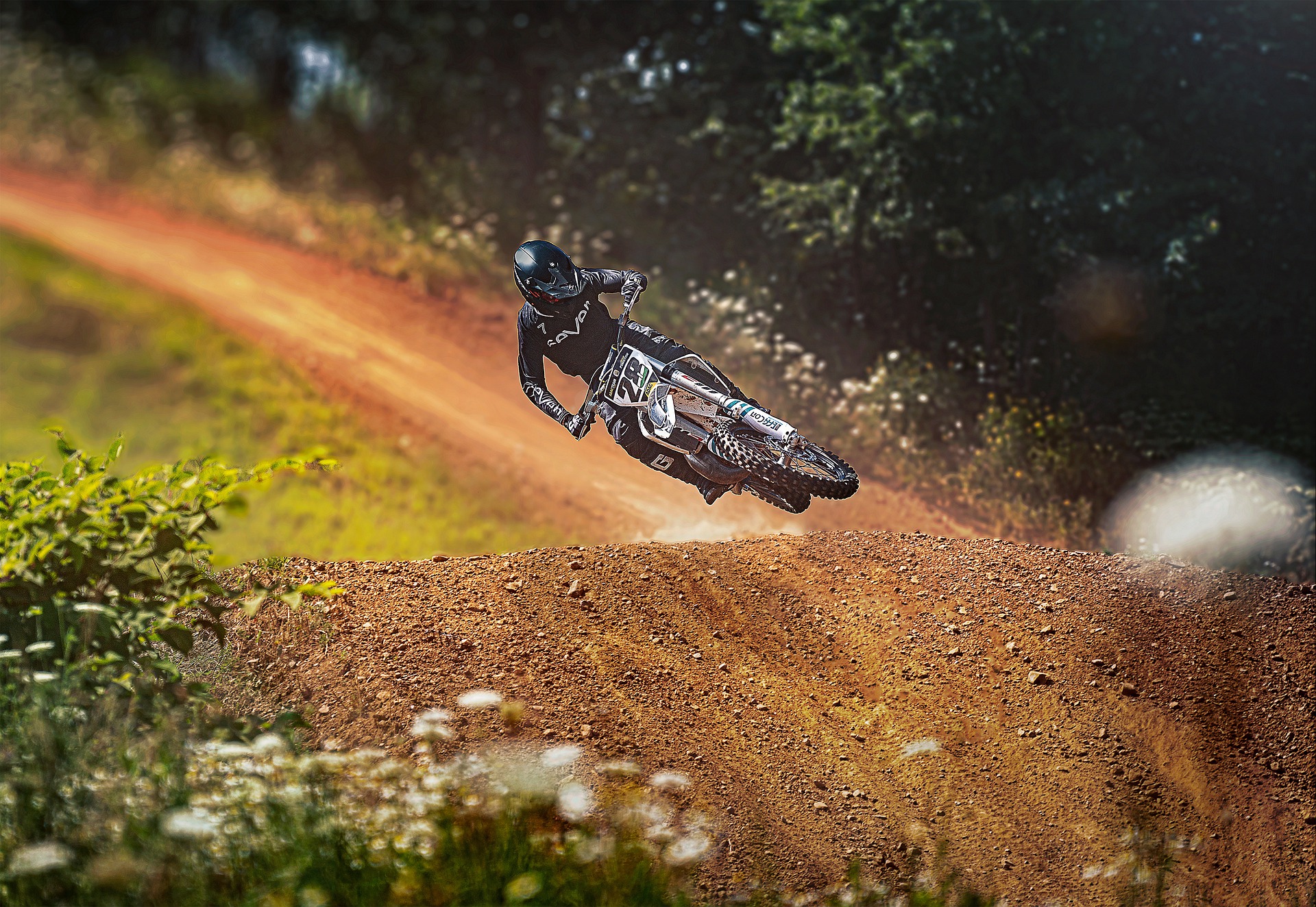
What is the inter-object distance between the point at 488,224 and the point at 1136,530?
32.0 ft

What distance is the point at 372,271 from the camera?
1503 centimetres

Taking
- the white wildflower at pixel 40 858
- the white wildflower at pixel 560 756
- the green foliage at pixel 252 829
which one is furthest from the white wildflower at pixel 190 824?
the white wildflower at pixel 560 756

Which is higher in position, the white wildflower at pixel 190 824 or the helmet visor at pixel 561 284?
the helmet visor at pixel 561 284

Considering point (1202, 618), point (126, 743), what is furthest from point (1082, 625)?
point (126, 743)

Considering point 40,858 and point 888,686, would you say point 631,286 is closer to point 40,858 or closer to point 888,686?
point 888,686

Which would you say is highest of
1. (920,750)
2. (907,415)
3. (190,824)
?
(907,415)

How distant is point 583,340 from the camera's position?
802 cm

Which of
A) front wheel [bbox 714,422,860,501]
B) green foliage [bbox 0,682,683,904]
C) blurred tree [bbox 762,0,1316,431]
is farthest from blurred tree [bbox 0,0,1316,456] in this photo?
green foliage [bbox 0,682,683,904]

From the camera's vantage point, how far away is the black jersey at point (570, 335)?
7957 millimetres

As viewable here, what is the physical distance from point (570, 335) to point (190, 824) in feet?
16.5

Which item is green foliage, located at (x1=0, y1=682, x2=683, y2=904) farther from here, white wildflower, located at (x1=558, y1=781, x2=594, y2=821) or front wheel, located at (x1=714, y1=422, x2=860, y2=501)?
front wheel, located at (x1=714, y1=422, x2=860, y2=501)

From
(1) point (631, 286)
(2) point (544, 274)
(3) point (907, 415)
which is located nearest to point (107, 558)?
(2) point (544, 274)

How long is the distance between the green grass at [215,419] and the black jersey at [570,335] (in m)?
2.01

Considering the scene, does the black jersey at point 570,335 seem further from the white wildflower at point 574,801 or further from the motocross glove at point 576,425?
the white wildflower at point 574,801
